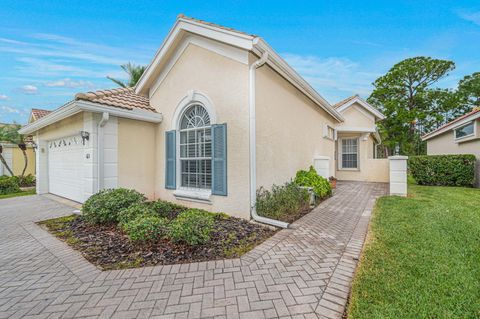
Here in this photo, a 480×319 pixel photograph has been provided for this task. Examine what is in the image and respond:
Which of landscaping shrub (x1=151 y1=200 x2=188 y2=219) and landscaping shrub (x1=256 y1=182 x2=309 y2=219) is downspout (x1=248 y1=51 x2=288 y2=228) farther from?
landscaping shrub (x1=151 y1=200 x2=188 y2=219)

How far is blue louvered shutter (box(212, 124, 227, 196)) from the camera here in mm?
6496

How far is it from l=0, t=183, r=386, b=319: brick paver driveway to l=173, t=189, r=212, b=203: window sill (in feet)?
9.21

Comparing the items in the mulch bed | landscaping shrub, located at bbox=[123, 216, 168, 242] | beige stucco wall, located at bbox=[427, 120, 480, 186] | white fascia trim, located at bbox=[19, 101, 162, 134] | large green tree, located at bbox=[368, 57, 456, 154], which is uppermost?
large green tree, located at bbox=[368, 57, 456, 154]

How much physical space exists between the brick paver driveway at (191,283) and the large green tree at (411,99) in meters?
26.8

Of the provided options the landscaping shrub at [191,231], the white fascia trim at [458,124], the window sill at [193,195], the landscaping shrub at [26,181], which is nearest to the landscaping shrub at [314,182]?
the window sill at [193,195]

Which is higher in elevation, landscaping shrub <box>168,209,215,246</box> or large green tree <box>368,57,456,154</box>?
large green tree <box>368,57,456,154</box>

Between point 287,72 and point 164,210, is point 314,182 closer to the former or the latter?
point 287,72

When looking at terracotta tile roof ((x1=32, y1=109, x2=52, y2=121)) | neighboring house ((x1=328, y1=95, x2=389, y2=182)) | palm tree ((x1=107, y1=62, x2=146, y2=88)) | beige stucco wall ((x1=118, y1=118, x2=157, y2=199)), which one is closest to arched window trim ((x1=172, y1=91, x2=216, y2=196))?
beige stucco wall ((x1=118, y1=118, x2=157, y2=199))

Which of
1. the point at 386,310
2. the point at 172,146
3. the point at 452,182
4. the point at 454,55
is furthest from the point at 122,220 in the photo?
the point at 454,55

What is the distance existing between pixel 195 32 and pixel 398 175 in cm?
937

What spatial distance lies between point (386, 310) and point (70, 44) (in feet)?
50.6

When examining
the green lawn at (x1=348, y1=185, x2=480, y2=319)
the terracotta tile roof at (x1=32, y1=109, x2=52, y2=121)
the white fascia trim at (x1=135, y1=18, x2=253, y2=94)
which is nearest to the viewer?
the green lawn at (x1=348, y1=185, x2=480, y2=319)

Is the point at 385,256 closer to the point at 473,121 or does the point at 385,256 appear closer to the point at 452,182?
the point at 452,182

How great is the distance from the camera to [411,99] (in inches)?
1025
